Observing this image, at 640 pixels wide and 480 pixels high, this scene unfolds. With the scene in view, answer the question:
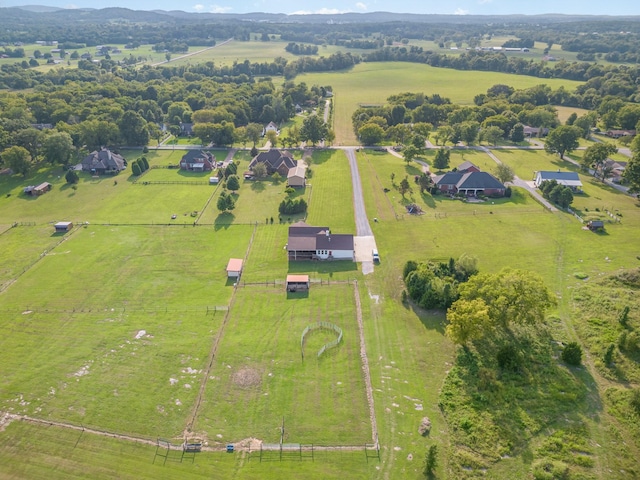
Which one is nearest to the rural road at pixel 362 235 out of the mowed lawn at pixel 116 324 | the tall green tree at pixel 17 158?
the mowed lawn at pixel 116 324

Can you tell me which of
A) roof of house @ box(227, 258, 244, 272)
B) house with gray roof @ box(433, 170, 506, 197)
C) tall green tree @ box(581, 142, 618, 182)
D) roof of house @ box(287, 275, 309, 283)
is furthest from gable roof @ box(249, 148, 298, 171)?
tall green tree @ box(581, 142, 618, 182)

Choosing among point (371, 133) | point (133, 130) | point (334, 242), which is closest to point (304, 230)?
point (334, 242)

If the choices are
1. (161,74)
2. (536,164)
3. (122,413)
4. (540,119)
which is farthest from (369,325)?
(161,74)

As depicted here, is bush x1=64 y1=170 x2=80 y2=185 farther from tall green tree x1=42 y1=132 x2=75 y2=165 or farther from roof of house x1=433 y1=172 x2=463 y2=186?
roof of house x1=433 y1=172 x2=463 y2=186

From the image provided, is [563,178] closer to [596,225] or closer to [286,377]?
[596,225]

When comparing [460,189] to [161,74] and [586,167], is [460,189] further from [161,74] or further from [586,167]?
[161,74]

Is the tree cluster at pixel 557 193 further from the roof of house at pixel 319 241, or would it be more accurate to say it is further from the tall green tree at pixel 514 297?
the roof of house at pixel 319 241
